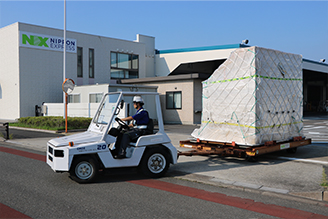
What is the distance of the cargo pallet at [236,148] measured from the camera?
8.63 metres

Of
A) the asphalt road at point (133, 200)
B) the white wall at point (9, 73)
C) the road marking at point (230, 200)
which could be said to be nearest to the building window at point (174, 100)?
the white wall at point (9, 73)

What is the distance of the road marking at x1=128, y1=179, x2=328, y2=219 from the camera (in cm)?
512

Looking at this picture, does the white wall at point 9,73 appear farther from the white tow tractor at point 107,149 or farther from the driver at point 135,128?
the driver at point 135,128

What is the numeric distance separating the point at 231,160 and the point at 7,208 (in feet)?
20.4

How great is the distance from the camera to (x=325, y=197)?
5.82m

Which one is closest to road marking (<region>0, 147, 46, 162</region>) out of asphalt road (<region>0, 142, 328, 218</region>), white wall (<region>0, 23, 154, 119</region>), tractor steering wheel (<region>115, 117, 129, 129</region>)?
asphalt road (<region>0, 142, 328, 218</region>)

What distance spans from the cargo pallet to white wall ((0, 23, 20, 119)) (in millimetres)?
20799

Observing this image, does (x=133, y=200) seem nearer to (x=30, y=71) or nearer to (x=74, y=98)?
(x=74, y=98)

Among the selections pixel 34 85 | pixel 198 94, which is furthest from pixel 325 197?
pixel 34 85

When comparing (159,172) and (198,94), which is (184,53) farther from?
(159,172)

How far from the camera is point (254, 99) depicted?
8.74 meters

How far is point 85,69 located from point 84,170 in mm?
24392

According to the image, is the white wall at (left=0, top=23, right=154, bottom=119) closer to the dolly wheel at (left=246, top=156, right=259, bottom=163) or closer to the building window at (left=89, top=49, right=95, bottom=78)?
the building window at (left=89, top=49, right=95, bottom=78)

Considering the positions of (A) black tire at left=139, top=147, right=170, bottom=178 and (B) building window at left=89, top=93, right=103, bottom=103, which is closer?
(A) black tire at left=139, top=147, right=170, bottom=178
